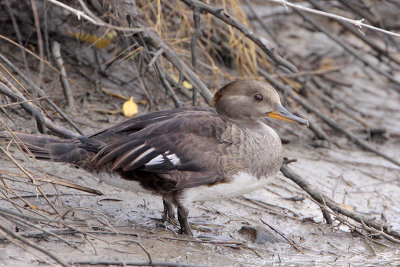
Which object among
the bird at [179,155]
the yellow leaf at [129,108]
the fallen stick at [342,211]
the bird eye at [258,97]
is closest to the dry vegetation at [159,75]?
the fallen stick at [342,211]

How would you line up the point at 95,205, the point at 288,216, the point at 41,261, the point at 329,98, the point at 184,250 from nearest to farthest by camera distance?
the point at 41,261 < the point at 184,250 < the point at 95,205 < the point at 288,216 < the point at 329,98

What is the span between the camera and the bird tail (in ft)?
12.0

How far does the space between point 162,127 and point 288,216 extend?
4.25 feet

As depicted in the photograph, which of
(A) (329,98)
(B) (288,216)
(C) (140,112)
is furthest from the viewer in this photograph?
(A) (329,98)

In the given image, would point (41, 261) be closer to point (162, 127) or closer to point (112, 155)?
point (112, 155)

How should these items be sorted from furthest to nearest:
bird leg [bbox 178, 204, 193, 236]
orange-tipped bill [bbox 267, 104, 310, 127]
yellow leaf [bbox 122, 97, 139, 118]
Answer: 1. yellow leaf [bbox 122, 97, 139, 118]
2. orange-tipped bill [bbox 267, 104, 310, 127]
3. bird leg [bbox 178, 204, 193, 236]

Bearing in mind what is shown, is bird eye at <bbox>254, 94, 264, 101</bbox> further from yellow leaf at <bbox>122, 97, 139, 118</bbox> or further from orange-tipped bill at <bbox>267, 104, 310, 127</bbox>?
yellow leaf at <bbox>122, 97, 139, 118</bbox>

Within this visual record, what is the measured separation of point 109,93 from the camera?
18.3 feet

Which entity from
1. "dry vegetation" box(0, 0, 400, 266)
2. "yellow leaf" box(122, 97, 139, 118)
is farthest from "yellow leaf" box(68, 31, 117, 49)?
"yellow leaf" box(122, 97, 139, 118)

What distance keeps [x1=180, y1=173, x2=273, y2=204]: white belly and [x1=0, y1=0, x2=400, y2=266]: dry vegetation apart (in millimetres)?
320

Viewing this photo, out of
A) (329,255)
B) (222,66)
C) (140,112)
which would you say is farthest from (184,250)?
(222,66)

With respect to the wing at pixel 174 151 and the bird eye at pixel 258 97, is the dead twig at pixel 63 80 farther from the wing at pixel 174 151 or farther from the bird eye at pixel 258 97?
the bird eye at pixel 258 97

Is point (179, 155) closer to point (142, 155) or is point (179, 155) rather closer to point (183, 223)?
point (142, 155)

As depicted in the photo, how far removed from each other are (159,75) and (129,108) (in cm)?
106
